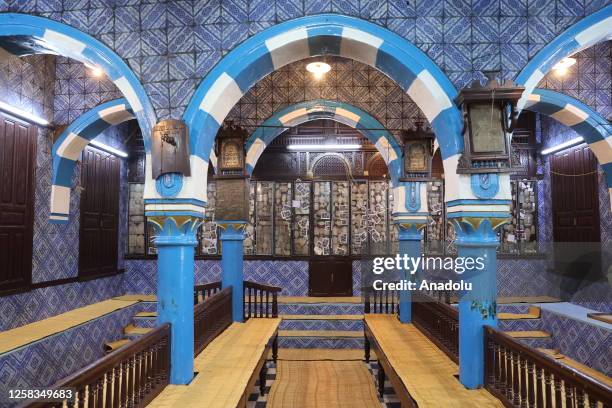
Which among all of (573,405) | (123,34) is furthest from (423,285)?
(123,34)

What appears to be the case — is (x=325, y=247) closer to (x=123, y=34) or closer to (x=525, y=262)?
(x=525, y=262)

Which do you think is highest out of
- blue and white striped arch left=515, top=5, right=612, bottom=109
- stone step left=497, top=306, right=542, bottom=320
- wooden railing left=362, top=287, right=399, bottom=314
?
blue and white striped arch left=515, top=5, right=612, bottom=109

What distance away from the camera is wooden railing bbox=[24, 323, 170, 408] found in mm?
2738

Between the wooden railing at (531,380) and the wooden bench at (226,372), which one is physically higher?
the wooden railing at (531,380)

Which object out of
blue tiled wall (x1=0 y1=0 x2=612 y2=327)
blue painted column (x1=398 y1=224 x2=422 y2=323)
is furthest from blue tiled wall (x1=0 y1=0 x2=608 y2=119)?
blue painted column (x1=398 y1=224 x2=422 y2=323)

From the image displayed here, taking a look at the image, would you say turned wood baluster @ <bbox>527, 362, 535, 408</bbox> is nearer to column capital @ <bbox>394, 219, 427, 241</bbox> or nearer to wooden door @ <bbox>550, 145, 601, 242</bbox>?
column capital @ <bbox>394, 219, 427, 241</bbox>

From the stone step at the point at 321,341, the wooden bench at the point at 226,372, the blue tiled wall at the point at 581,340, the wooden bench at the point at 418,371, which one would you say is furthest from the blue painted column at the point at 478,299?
the stone step at the point at 321,341

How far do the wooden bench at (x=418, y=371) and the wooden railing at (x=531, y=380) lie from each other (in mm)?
164

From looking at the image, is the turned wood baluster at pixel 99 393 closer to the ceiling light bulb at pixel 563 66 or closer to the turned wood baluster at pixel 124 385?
the turned wood baluster at pixel 124 385

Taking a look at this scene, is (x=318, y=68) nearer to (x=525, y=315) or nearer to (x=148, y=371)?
(x=148, y=371)

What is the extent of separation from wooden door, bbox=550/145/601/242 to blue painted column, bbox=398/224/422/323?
13.1 ft

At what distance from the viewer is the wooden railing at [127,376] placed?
2738 mm

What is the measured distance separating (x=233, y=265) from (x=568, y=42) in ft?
17.4

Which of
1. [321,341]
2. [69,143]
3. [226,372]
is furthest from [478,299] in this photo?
[69,143]
